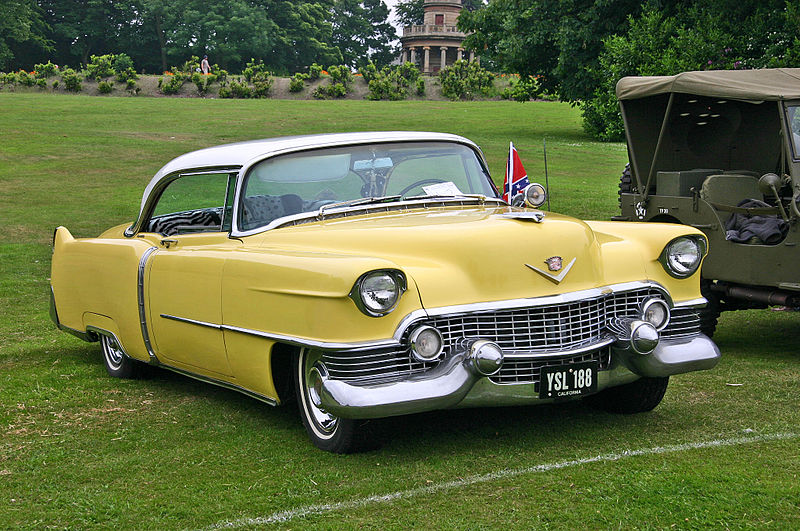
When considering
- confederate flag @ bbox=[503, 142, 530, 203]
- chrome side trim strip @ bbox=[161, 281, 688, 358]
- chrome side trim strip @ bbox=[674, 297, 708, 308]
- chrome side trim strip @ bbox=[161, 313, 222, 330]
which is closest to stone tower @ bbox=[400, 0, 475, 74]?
confederate flag @ bbox=[503, 142, 530, 203]

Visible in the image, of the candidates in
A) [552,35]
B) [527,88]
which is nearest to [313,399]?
[552,35]

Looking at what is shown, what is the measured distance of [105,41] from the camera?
72938mm

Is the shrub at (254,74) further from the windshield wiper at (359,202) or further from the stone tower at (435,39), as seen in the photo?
the windshield wiper at (359,202)

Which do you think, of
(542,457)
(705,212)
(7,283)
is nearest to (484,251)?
(542,457)

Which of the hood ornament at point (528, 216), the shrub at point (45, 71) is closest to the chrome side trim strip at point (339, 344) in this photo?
the hood ornament at point (528, 216)

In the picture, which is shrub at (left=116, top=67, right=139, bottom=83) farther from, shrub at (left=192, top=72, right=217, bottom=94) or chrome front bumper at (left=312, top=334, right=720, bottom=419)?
chrome front bumper at (left=312, top=334, right=720, bottom=419)

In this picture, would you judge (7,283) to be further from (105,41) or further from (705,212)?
(105,41)

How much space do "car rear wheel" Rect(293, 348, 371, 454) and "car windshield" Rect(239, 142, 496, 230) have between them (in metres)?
1.08

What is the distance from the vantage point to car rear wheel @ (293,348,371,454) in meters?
4.82

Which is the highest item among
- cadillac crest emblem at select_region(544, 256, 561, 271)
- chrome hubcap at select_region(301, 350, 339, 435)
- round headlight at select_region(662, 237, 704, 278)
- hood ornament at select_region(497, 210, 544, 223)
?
hood ornament at select_region(497, 210, 544, 223)

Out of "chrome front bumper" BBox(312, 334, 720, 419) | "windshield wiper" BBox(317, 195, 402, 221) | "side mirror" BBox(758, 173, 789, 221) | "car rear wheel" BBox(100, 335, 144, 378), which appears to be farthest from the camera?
"side mirror" BBox(758, 173, 789, 221)

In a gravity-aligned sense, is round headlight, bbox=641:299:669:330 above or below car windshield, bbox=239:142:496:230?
below

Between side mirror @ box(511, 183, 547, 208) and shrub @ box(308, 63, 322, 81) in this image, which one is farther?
shrub @ box(308, 63, 322, 81)

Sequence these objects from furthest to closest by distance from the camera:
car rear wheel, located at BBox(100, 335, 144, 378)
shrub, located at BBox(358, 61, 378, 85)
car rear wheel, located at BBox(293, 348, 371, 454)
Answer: shrub, located at BBox(358, 61, 378, 85) < car rear wheel, located at BBox(100, 335, 144, 378) < car rear wheel, located at BBox(293, 348, 371, 454)
